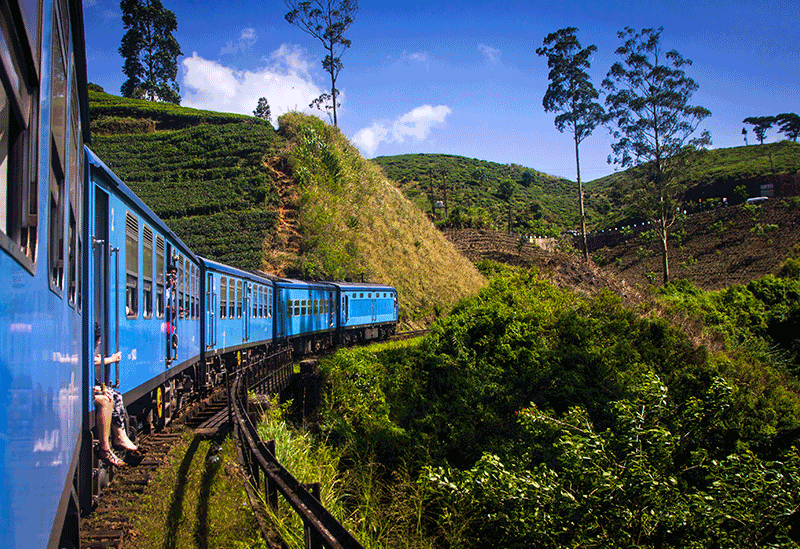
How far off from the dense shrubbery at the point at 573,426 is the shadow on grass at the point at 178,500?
11.0 ft

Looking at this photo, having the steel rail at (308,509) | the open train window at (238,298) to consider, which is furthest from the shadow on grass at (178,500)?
the open train window at (238,298)

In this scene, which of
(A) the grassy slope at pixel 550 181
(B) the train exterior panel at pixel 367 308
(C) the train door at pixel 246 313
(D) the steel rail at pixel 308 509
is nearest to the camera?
(D) the steel rail at pixel 308 509

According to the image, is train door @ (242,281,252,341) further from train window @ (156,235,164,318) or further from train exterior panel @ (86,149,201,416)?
Result: train window @ (156,235,164,318)

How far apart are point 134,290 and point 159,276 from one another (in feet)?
5.07

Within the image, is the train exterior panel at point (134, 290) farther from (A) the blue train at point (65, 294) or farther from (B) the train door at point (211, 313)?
(B) the train door at point (211, 313)

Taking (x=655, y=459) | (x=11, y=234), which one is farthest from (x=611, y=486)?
(x=11, y=234)

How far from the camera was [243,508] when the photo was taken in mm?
6129

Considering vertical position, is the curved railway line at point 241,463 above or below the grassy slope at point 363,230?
below

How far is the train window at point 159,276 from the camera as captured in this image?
8.23 m

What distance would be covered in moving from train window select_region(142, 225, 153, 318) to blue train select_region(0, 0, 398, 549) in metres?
0.03

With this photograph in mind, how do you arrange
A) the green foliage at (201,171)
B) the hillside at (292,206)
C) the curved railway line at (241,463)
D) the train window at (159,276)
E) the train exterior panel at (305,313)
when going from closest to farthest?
the curved railway line at (241,463) < the train window at (159,276) < the train exterior panel at (305,313) < the hillside at (292,206) < the green foliage at (201,171)

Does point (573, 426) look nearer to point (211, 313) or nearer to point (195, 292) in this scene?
point (195, 292)

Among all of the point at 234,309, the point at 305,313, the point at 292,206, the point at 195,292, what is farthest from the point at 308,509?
the point at 292,206

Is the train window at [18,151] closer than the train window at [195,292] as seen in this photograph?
Yes
